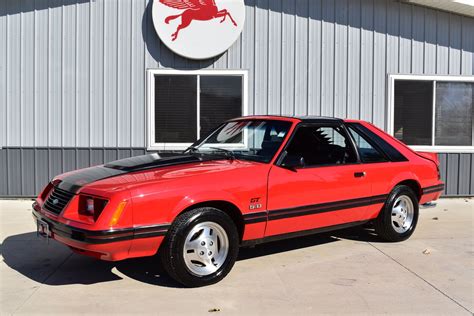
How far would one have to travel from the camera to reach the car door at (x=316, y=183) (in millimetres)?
4945

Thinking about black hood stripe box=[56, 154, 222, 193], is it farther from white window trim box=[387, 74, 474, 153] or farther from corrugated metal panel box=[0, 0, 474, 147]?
white window trim box=[387, 74, 474, 153]

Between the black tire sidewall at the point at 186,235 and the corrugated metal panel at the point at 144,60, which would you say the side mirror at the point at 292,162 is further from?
the corrugated metal panel at the point at 144,60

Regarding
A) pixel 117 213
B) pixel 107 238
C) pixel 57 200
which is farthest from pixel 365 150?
pixel 57 200

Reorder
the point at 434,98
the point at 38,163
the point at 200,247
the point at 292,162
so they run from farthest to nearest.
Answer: the point at 434,98 → the point at 38,163 → the point at 292,162 → the point at 200,247

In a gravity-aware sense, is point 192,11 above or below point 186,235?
above

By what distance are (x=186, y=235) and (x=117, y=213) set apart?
66cm

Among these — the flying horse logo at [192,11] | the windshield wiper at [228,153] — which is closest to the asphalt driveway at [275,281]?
the windshield wiper at [228,153]

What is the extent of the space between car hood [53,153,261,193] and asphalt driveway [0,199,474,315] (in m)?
0.99

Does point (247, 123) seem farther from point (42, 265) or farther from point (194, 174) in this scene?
point (42, 265)

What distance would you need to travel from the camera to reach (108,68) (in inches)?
358

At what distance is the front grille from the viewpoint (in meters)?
4.49

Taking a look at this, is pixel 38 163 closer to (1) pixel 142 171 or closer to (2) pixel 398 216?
(1) pixel 142 171

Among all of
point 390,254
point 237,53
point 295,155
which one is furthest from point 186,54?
point 390,254

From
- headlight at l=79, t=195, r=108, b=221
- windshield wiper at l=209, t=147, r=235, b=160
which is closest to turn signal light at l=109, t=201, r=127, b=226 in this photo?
headlight at l=79, t=195, r=108, b=221
